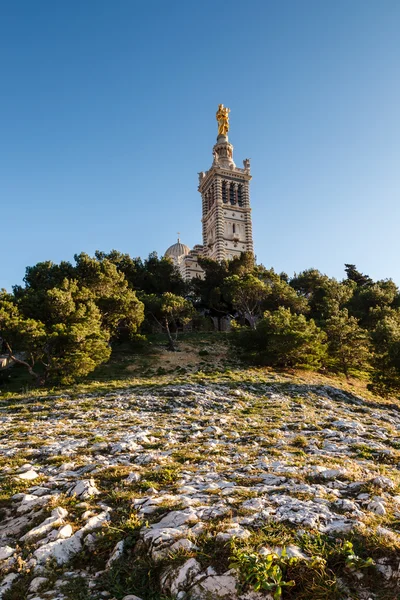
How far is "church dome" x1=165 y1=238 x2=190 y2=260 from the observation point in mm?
91812

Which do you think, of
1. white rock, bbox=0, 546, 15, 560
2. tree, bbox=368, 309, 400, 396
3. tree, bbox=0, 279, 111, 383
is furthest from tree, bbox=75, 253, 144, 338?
white rock, bbox=0, 546, 15, 560

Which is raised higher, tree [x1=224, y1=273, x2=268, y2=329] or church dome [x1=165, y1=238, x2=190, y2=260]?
church dome [x1=165, y1=238, x2=190, y2=260]

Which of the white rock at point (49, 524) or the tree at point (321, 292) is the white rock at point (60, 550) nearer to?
the white rock at point (49, 524)

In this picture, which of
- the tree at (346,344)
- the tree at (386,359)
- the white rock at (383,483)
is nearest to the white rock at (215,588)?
the white rock at (383,483)

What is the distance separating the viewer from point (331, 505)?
569 cm

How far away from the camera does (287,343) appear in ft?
105

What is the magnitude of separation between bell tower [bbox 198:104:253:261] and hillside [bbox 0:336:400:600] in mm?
69348

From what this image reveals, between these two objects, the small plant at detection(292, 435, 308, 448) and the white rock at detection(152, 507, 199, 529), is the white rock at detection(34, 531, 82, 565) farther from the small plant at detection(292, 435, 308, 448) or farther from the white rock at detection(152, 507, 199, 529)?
the small plant at detection(292, 435, 308, 448)

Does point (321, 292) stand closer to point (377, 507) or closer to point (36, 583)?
point (377, 507)

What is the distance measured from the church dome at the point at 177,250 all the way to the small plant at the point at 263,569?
289 feet

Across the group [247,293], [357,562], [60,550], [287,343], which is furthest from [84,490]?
[247,293]

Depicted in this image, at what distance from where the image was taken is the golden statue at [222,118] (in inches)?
4005

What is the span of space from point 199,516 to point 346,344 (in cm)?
3425

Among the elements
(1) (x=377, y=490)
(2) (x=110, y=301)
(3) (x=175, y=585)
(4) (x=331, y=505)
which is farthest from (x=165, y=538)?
(2) (x=110, y=301)
